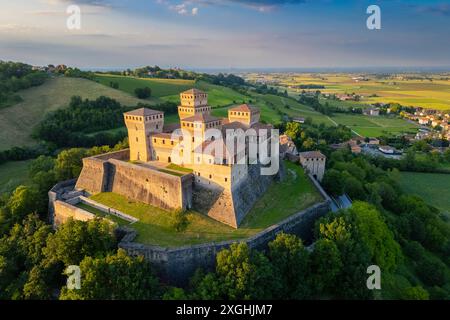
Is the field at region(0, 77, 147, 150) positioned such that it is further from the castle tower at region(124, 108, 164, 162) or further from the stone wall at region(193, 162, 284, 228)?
the stone wall at region(193, 162, 284, 228)

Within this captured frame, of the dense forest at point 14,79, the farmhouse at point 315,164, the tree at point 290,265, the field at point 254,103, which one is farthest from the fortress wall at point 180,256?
the dense forest at point 14,79

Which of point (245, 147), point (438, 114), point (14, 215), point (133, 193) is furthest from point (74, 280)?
point (438, 114)

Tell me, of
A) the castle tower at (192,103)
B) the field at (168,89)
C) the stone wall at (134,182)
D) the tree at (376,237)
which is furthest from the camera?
the field at (168,89)

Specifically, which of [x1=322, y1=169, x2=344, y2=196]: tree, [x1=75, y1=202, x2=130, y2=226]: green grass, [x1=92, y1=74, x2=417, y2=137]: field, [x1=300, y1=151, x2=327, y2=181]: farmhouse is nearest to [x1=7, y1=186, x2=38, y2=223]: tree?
[x1=75, y1=202, x2=130, y2=226]: green grass

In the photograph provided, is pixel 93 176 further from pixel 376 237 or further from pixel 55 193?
pixel 376 237

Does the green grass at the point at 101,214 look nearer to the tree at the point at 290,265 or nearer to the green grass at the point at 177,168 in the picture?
the green grass at the point at 177,168

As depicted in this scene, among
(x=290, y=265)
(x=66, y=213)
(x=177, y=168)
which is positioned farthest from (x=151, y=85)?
(x=290, y=265)
